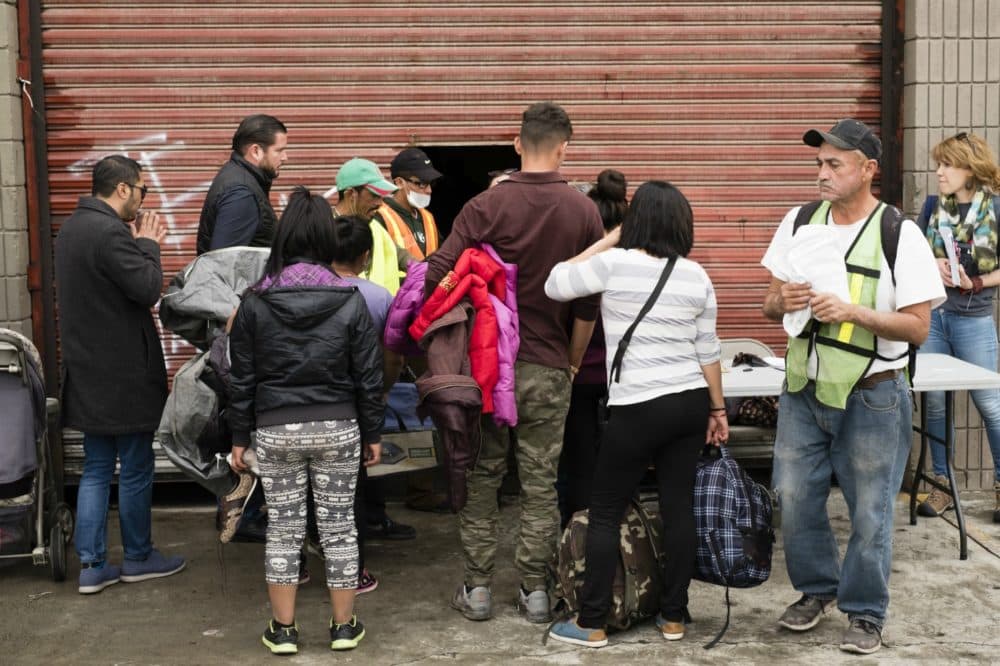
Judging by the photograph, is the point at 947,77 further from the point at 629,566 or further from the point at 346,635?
the point at 346,635

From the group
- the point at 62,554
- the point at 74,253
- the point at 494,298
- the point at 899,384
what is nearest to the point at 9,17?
the point at 74,253

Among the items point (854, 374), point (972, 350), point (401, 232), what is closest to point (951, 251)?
point (972, 350)

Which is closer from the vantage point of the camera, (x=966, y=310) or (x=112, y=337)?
(x=112, y=337)

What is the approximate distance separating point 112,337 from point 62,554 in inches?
43.8

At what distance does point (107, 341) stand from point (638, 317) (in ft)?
8.26

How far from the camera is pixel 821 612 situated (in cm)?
521

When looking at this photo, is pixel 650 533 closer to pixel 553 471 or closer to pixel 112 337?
pixel 553 471

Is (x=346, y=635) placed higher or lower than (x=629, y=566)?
lower

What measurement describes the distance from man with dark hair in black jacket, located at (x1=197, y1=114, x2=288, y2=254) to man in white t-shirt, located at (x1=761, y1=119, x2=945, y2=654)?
2566mm

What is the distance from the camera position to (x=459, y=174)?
365 inches

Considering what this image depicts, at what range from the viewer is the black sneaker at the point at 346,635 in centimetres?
504

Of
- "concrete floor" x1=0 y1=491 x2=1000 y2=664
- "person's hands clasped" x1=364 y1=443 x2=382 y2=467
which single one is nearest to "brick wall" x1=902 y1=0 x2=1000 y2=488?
"concrete floor" x1=0 y1=491 x2=1000 y2=664

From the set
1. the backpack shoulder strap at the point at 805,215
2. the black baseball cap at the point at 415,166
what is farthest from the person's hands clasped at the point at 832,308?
the black baseball cap at the point at 415,166

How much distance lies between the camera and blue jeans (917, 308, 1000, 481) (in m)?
6.82
